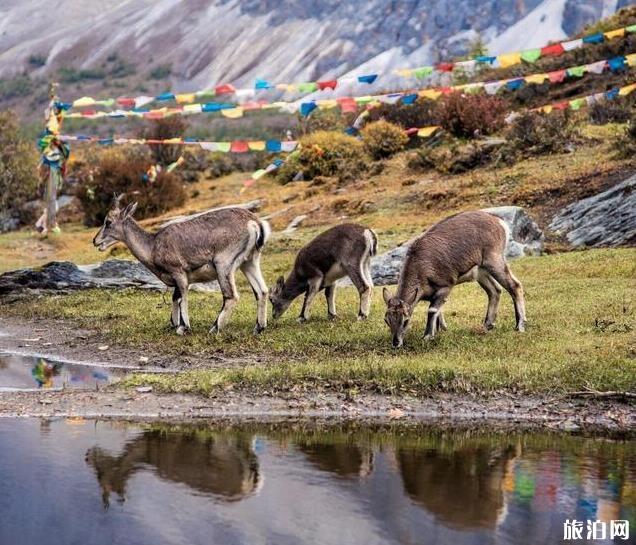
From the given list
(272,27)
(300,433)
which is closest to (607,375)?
(300,433)

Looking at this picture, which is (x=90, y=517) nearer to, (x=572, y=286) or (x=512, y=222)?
(x=572, y=286)

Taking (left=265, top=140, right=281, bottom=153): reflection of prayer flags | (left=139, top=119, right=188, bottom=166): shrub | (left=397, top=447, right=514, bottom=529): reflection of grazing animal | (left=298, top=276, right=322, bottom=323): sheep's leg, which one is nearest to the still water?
(left=397, top=447, right=514, bottom=529): reflection of grazing animal

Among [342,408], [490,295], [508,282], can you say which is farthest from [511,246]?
[342,408]

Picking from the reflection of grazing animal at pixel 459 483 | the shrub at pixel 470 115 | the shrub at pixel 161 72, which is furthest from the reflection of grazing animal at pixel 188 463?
the shrub at pixel 161 72

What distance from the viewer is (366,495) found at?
881 cm

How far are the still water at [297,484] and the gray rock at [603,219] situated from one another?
1307 cm

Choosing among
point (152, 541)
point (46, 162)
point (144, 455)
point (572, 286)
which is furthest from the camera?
point (46, 162)

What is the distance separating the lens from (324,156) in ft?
135

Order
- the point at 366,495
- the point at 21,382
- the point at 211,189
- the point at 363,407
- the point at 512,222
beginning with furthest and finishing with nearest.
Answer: the point at 211,189
the point at 512,222
the point at 21,382
the point at 363,407
the point at 366,495

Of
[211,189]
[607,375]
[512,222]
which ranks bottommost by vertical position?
[607,375]

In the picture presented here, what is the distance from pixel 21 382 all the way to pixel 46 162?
24388mm

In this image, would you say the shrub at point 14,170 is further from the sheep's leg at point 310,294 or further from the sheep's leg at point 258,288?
the sheep's leg at point 258,288

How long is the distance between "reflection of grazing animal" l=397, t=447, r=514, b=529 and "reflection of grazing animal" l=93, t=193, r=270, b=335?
6.58 meters

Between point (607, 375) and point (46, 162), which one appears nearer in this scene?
point (607, 375)
